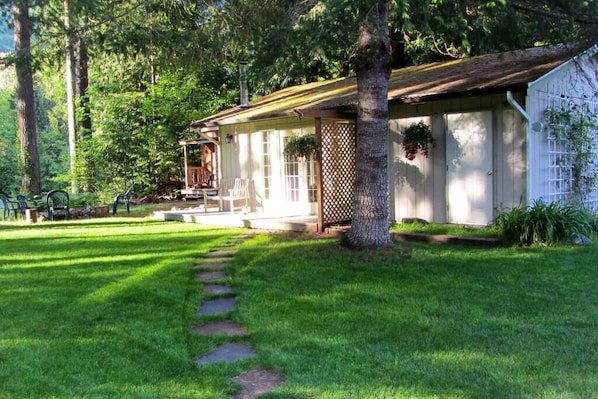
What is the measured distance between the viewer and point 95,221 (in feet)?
39.4

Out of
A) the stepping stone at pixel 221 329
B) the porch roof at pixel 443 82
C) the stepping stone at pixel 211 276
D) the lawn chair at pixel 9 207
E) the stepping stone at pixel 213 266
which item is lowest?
the stepping stone at pixel 221 329

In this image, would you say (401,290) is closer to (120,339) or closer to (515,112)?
(120,339)

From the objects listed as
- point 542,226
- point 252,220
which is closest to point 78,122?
point 252,220

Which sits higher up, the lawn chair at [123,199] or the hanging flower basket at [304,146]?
the hanging flower basket at [304,146]

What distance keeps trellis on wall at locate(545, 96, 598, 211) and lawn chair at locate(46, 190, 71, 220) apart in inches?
416

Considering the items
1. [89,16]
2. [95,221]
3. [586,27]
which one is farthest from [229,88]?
[586,27]

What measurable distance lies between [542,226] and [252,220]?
206 inches

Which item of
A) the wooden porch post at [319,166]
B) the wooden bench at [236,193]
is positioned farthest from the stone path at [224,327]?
the wooden bench at [236,193]

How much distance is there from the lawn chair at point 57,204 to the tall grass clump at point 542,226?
9.94 metres

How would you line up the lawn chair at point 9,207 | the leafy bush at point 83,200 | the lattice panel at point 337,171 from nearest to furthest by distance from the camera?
the lattice panel at point 337,171 → the lawn chair at point 9,207 → the leafy bush at point 83,200

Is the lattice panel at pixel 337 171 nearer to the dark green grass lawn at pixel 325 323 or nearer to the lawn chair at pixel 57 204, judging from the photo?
the dark green grass lawn at pixel 325 323

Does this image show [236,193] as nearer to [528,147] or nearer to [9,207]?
[9,207]

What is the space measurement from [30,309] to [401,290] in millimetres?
3450

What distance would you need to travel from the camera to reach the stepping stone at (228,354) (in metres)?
3.47
